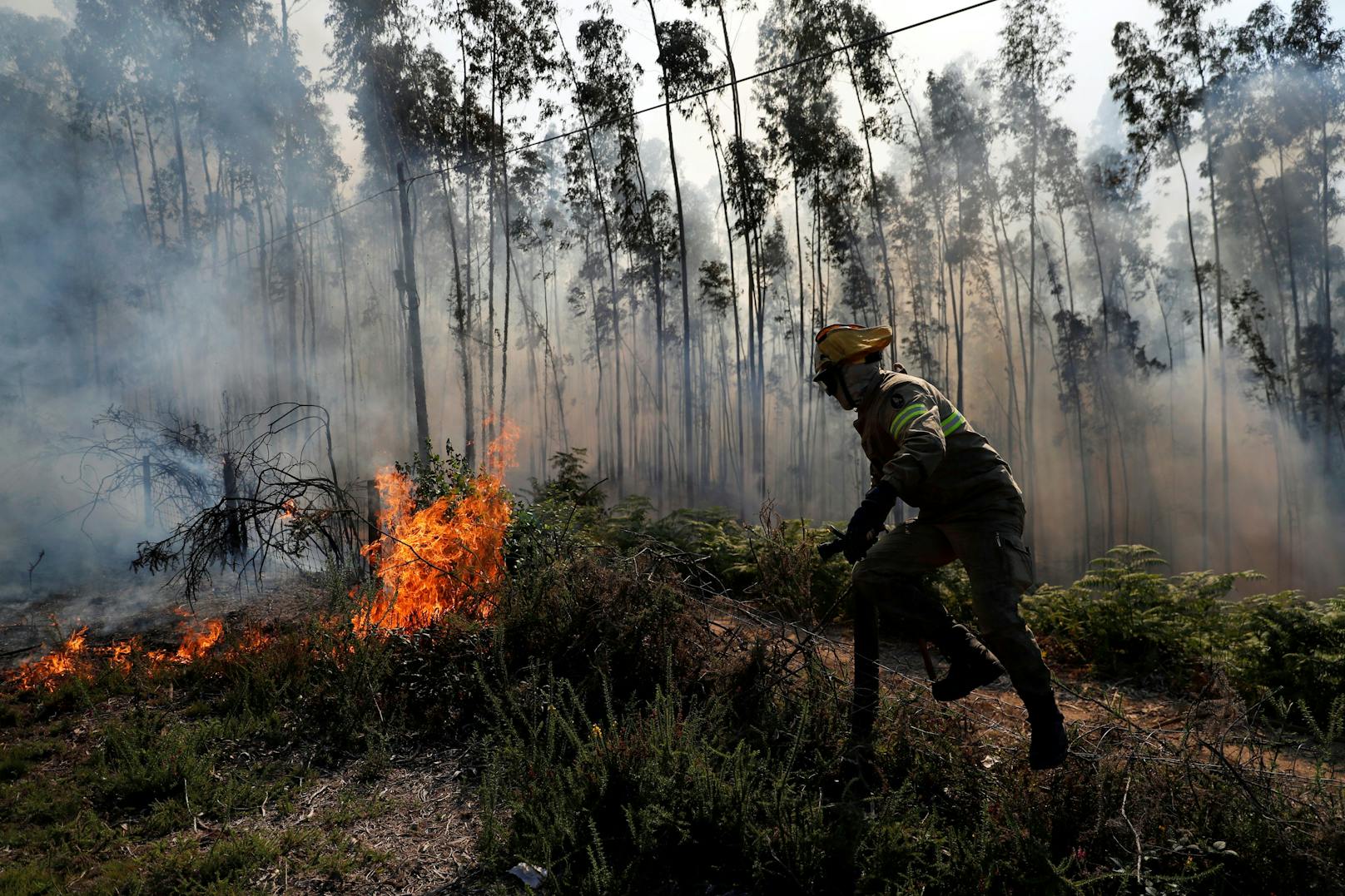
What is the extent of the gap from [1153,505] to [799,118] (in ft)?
35.7

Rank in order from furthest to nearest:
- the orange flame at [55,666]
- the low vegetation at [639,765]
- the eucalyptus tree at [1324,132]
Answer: the eucalyptus tree at [1324,132] < the orange flame at [55,666] < the low vegetation at [639,765]

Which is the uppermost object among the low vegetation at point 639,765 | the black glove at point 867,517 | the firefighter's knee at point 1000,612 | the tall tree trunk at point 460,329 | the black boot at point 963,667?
the tall tree trunk at point 460,329

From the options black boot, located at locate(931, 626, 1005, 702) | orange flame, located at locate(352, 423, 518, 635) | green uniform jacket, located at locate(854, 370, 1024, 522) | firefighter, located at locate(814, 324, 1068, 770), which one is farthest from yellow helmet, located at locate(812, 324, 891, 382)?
orange flame, located at locate(352, 423, 518, 635)

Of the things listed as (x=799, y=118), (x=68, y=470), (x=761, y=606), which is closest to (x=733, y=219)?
(x=799, y=118)

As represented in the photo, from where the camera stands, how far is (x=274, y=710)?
4.05m

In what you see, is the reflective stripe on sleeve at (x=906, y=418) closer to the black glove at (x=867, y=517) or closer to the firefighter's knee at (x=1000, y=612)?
the black glove at (x=867, y=517)

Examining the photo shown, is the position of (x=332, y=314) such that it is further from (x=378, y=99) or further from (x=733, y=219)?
(x=733, y=219)

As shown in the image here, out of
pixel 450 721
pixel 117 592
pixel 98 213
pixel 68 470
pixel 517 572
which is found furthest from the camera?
pixel 98 213

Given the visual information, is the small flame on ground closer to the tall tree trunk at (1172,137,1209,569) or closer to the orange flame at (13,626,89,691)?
the orange flame at (13,626,89,691)

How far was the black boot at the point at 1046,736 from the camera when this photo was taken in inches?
108

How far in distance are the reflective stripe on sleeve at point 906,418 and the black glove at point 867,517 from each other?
27cm

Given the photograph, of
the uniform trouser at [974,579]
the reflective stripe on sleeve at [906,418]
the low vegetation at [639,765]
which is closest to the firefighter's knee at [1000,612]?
the uniform trouser at [974,579]

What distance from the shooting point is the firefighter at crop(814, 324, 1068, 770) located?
2.85 metres

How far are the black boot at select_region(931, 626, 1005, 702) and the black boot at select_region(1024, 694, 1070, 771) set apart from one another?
10.3 inches
